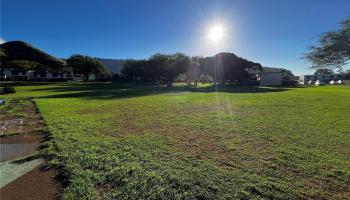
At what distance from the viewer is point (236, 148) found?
579cm

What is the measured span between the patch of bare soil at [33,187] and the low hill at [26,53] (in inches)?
4739

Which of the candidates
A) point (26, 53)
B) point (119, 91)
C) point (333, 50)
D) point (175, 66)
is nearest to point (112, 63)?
point (26, 53)

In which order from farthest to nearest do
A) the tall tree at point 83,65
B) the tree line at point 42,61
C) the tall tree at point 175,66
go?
the tree line at point 42,61
the tall tree at point 83,65
the tall tree at point 175,66

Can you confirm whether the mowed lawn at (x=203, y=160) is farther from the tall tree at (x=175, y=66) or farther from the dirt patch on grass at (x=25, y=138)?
the tall tree at (x=175, y=66)

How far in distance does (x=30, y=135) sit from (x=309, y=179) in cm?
698

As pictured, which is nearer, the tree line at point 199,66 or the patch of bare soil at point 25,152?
the patch of bare soil at point 25,152

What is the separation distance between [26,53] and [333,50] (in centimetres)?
13535

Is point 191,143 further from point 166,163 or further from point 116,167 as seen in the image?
point 116,167

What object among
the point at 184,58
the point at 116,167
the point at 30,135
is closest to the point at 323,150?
the point at 116,167

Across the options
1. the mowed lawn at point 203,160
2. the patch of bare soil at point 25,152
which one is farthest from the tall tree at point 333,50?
the patch of bare soil at point 25,152

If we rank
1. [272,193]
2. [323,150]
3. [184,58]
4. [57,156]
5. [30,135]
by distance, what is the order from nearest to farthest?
[272,193] < [57,156] < [323,150] < [30,135] < [184,58]

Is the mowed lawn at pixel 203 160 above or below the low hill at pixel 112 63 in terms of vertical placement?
below

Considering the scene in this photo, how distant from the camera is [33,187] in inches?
154

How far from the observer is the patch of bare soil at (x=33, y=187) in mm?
3670
